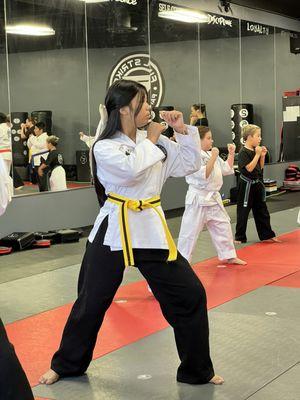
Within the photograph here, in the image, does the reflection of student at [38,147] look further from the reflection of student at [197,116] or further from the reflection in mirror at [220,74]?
the reflection in mirror at [220,74]

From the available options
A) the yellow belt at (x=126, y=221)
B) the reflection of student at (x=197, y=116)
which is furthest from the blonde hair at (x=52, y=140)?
the yellow belt at (x=126, y=221)

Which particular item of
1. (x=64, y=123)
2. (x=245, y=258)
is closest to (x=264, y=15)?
(x=64, y=123)

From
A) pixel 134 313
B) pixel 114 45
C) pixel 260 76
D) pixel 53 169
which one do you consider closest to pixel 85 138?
pixel 53 169

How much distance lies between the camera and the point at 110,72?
1130cm

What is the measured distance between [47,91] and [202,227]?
440 cm

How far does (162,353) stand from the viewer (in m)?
4.27

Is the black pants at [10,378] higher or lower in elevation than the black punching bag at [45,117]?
lower

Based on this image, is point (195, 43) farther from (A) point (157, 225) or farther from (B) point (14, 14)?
(A) point (157, 225)

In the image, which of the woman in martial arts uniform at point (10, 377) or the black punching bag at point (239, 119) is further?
the black punching bag at point (239, 119)

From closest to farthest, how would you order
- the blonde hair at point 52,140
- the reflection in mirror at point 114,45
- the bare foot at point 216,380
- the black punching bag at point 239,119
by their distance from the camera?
the bare foot at point 216,380 → the blonde hair at point 52,140 → the reflection in mirror at point 114,45 → the black punching bag at point 239,119

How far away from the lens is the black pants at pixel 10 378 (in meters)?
2.67

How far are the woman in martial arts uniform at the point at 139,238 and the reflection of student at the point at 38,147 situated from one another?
20.5ft

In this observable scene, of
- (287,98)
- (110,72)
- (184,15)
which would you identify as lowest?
(287,98)

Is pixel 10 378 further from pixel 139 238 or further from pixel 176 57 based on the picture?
pixel 176 57
